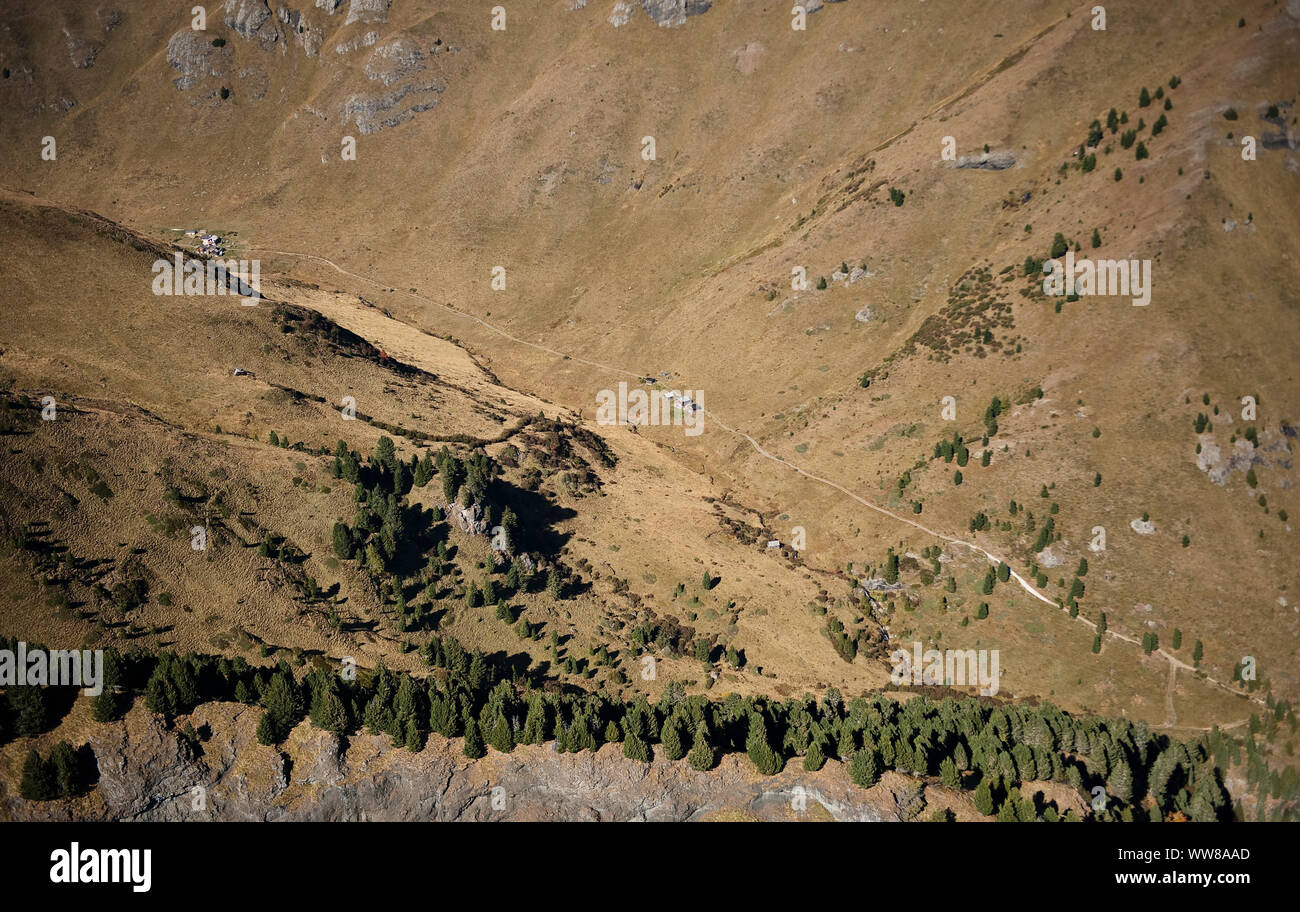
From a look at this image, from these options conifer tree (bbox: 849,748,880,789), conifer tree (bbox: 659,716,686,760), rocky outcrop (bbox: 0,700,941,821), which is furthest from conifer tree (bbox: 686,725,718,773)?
conifer tree (bbox: 849,748,880,789)

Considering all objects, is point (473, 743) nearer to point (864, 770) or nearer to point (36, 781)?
point (36, 781)

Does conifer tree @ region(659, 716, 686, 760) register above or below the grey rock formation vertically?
below

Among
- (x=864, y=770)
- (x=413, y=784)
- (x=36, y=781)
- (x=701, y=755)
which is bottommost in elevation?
(x=864, y=770)

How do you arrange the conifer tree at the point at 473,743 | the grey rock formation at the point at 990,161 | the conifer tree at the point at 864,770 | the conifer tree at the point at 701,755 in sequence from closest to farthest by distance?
the conifer tree at the point at 473,743
the conifer tree at the point at 701,755
the conifer tree at the point at 864,770
the grey rock formation at the point at 990,161

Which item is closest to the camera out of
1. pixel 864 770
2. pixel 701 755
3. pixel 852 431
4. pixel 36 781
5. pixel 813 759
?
pixel 36 781

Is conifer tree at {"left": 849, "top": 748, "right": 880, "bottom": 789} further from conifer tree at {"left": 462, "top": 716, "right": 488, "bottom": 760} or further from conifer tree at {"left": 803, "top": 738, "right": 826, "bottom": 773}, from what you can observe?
conifer tree at {"left": 462, "top": 716, "right": 488, "bottom": 760}

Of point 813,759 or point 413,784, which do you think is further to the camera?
point 813,759

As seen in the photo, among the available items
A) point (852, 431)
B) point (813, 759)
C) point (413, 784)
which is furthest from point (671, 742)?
point (852, 431)

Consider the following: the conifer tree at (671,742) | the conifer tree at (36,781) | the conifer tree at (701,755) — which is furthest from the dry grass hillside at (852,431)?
the conifer tree at (701,755)

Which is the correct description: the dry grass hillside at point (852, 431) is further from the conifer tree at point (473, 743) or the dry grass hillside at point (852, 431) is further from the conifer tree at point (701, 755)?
the conifer tree at point (701, 755)

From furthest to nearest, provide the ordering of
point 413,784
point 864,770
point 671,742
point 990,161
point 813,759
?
1. point 990,161
2. point 813,759
3. point 671,742
4. point 864,770
5. point 413,784
